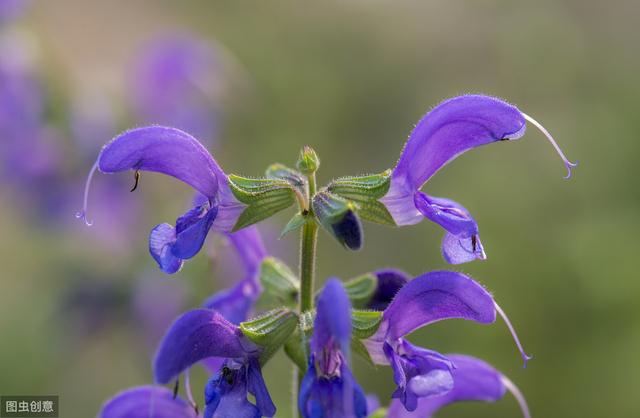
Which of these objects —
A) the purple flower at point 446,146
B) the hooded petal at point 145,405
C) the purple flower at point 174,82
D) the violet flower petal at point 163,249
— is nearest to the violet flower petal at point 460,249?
the purple flower at point 446,146

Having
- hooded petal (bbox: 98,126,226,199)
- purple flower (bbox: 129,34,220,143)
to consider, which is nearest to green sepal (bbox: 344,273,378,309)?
hooded petal (bbox: 98,126,226,199)

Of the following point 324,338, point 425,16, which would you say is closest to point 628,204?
point 324,338

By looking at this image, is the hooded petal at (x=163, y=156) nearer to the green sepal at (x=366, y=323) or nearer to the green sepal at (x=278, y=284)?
the green sepal at (x=278, y=284)

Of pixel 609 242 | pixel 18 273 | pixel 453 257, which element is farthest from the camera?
pixel 18 273

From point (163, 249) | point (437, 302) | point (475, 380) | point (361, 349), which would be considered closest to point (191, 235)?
point (163, 249)

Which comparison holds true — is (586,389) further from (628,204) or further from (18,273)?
(18,273)

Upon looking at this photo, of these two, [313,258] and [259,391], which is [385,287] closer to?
[313,258]

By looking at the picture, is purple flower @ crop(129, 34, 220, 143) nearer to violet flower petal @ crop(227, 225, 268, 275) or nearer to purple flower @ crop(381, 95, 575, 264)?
violet flower petal @ crop(227, 225, 268, 275)
